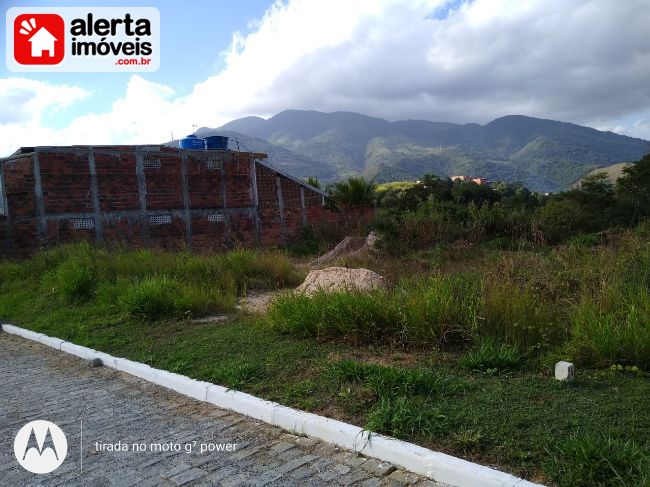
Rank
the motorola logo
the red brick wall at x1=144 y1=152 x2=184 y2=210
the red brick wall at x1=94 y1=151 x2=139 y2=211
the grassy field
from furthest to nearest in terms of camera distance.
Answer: the red brick wall at x1=144 y1=152 x2=184 y2=210
the red brick wall at x1=94 y1=151 x2=139 y2=211
the motorola logo
the grassy field

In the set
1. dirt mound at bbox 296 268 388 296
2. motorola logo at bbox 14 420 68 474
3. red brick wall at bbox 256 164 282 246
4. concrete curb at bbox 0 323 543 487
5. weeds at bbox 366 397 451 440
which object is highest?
red brick wall at bbox 256 164 282 246

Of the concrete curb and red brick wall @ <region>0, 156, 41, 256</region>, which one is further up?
red brick wall @ <region>0, 156, 41, 256</region>

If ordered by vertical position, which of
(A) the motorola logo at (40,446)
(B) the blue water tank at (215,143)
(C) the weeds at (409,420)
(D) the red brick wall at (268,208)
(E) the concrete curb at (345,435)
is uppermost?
(B) the blue water tank at (215,143)

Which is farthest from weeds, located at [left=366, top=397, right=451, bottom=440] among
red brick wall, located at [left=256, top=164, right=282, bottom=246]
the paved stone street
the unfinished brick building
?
red brick wall, located at [left=256, top=164, right=282, bottom=246]

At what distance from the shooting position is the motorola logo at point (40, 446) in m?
3.88

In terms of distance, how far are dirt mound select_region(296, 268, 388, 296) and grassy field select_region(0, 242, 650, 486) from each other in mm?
481

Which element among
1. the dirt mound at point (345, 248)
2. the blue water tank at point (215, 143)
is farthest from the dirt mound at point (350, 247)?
the blue water tank at point (215, 143)

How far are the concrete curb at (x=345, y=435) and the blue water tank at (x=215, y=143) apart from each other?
1723cm

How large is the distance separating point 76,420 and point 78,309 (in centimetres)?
504

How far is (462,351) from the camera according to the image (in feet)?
17.3

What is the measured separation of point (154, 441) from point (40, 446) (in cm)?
92

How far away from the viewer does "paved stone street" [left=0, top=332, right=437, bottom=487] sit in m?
3.49

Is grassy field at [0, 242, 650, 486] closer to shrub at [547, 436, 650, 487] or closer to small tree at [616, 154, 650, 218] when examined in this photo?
shrub at [547, 436, 650, 487]

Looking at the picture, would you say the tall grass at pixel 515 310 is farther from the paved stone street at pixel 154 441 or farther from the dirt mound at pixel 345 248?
the dirt mound at pixel 345 248
